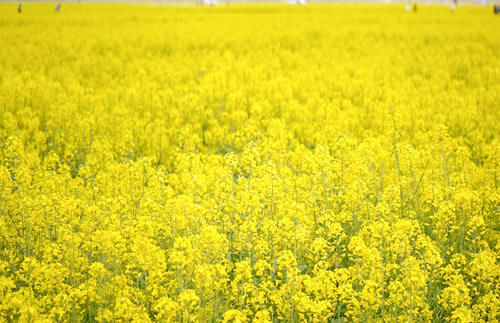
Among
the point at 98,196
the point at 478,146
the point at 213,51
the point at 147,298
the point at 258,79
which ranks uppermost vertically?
the point at 213,51

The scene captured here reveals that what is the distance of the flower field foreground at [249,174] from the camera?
3.25 m

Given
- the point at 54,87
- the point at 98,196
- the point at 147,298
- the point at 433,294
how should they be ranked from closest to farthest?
1. the point at 147,298
2. the point at 433,294
3. the point at 98,196
4. the point at 54,87

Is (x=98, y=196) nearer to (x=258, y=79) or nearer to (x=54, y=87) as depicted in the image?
(x=54, y=87)

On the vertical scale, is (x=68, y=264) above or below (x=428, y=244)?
below

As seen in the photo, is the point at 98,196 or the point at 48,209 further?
the point at 98,196

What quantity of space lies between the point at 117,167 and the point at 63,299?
2481mm

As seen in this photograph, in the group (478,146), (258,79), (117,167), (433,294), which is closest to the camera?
(433,294)

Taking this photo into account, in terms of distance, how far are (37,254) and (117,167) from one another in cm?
173

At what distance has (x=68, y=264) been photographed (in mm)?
3488

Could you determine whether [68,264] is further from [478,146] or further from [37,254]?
Result: [478,146]

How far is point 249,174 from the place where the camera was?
182 inches

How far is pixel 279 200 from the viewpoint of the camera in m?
4.21

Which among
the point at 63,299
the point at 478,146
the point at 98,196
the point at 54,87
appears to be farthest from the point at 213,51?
the point at 63,299

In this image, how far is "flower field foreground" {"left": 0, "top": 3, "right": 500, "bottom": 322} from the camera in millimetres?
3246
